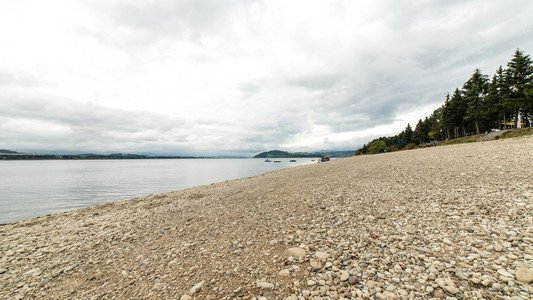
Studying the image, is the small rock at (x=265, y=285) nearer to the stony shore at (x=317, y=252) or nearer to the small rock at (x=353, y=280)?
the stony shore at (x=317, y=252)

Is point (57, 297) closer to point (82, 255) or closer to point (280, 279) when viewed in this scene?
point (82, 255)

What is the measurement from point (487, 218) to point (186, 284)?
7.79m

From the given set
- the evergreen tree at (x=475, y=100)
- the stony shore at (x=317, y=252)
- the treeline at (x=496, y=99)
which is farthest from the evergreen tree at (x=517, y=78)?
the stony shore at (x=317, y=252)

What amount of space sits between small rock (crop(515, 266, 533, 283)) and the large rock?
3.51 metres

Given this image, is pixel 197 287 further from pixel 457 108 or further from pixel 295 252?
pixel 457 108

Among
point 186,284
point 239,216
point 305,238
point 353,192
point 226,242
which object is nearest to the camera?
point 186,284

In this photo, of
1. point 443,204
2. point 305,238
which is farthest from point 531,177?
point 305,238

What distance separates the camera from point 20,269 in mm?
5891

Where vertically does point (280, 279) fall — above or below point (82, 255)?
above

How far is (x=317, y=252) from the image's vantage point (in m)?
4.74

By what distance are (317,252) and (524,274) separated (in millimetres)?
3295

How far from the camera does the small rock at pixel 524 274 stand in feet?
9.73

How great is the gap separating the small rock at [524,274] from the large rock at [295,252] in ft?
11.5

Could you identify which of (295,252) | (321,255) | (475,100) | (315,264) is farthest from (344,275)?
(475,100)
